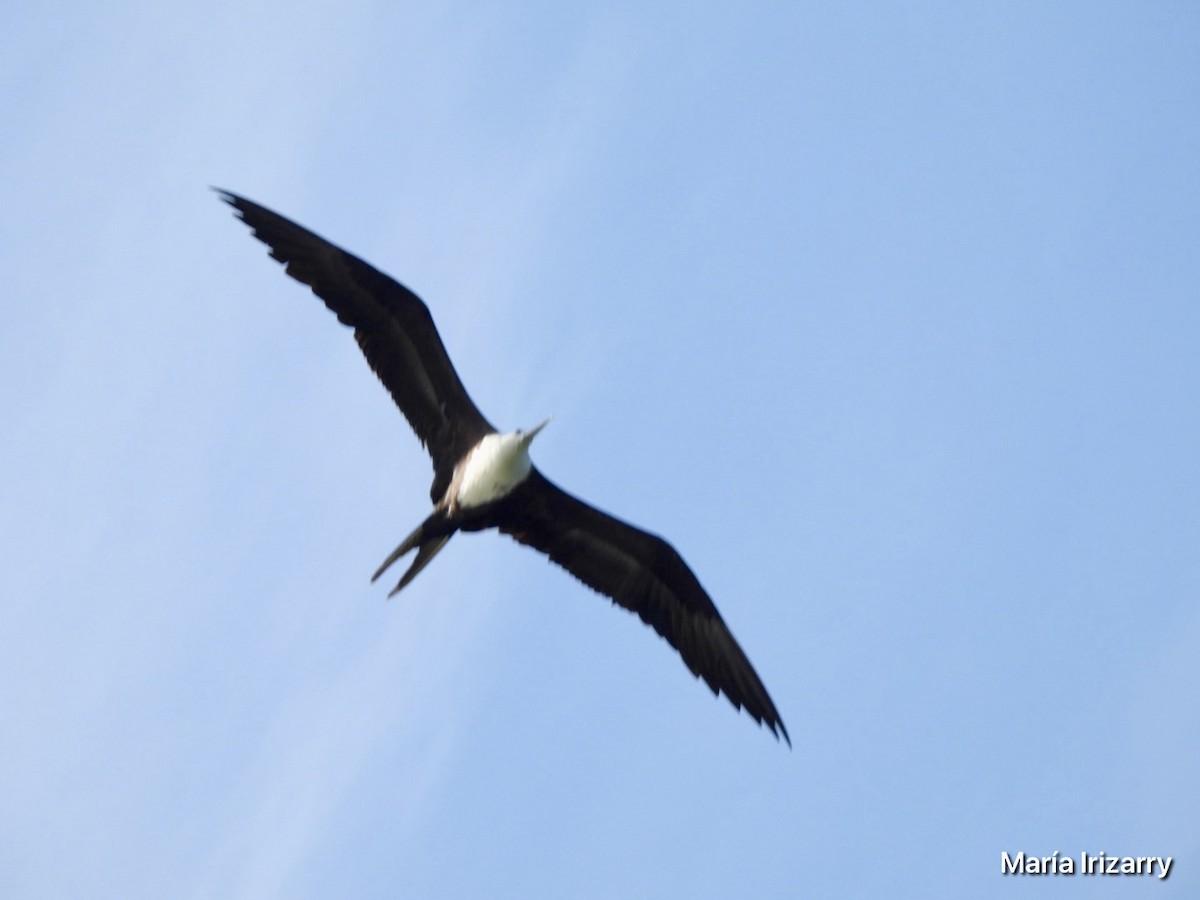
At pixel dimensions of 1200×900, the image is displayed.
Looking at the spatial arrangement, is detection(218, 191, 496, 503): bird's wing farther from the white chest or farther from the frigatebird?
the white chest

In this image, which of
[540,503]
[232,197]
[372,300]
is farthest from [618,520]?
[232,197]

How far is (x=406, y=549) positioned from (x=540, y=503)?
1.39m

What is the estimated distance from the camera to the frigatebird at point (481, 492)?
1392 centimetres

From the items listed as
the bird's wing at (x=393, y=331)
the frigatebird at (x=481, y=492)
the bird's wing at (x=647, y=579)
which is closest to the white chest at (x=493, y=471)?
the frigatebird at (x=481, y=492)

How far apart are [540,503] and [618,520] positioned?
0.74 meters

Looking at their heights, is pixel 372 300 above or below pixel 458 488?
above

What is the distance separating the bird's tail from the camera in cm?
1370

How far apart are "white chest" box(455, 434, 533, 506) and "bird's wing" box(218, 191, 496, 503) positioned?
1.12 ft

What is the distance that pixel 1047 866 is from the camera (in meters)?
13.5

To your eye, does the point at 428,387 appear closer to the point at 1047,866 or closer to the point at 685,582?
the point at 685,582

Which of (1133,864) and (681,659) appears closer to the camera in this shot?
(1133,864)

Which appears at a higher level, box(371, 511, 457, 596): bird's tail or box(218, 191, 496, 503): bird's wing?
box(218, 191, 496, 503): bird's wing

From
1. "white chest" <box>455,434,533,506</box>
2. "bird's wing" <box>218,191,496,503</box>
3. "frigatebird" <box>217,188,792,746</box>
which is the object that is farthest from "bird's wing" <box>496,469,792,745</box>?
"bird's wing" <box>218,191,496,503</box>

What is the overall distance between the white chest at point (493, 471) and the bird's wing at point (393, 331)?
0.34 metres
